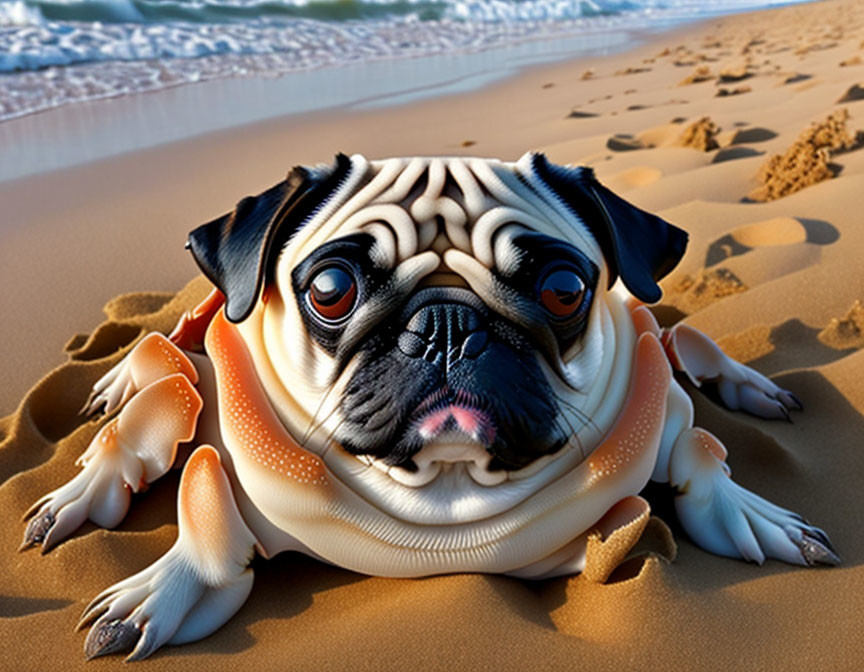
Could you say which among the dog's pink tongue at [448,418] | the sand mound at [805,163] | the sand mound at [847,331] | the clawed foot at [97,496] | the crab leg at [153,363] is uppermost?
the dog's pink tongue at [448,418]

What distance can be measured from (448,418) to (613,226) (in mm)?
640

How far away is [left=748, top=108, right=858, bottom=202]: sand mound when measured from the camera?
472 centimetres

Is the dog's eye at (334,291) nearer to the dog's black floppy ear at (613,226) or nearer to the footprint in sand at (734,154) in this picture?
the dog's black floppy ear at (613,226)

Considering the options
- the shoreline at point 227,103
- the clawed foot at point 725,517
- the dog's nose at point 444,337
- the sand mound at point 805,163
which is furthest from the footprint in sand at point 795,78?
the dog's nose at point 444,337

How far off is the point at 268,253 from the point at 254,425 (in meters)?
0.41

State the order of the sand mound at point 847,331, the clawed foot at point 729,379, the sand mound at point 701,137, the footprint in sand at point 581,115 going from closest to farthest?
the clawed foot at point 729,379 → the sand mound at point 847,331 → the sand mound at point 701,137 → the footprint in sand at point 581,115

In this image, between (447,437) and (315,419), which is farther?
(315,419)

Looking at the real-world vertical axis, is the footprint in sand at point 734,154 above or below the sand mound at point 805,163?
below

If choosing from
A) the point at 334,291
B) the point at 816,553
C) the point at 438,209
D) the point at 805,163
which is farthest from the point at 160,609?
the point at 805,163

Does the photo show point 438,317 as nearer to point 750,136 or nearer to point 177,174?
point 177,174

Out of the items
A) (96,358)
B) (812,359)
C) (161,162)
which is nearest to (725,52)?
(161,162)

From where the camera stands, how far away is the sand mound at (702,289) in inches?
149

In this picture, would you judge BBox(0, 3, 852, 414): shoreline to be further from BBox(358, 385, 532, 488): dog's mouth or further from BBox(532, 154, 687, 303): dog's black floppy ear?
BBox(532, 154, 687, 303): dog's black floppy ear

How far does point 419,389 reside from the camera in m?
1.74
